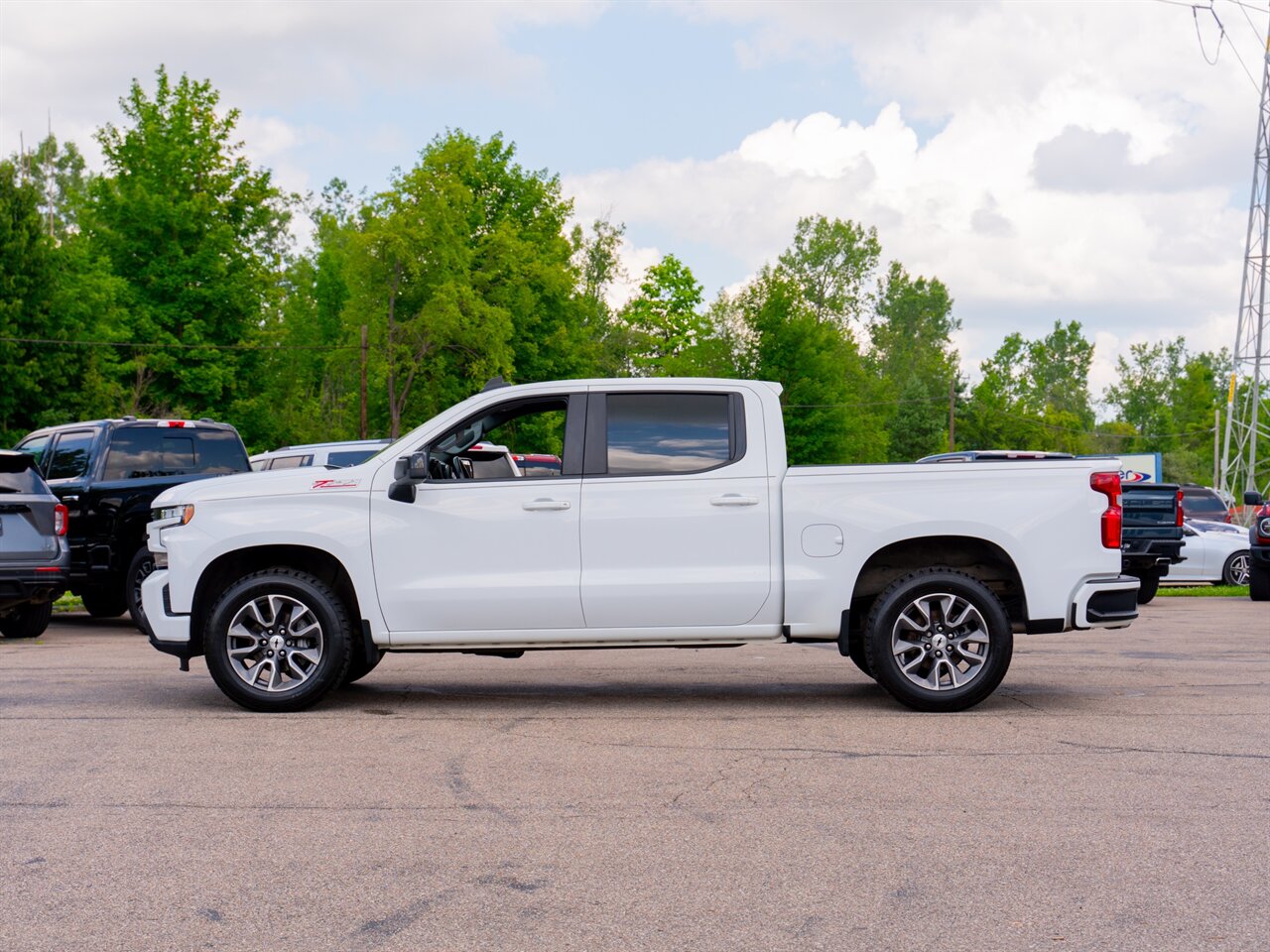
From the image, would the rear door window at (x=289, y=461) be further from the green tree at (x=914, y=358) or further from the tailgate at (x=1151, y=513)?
the green tree at (x=914, y=358)

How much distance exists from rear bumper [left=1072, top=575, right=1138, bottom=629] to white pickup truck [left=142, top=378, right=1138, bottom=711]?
0.01m

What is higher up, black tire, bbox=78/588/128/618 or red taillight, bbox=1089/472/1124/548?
red taillight, bbox=1089/472/1124/548

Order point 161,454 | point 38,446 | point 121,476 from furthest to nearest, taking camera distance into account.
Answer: point 38,446, point 161,454, point 121,476

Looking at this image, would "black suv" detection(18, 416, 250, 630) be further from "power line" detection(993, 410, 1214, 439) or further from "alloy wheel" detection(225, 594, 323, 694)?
"power line" detection(993, 410, 1214, 439)

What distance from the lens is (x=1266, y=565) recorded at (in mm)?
18391

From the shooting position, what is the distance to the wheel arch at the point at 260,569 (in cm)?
887

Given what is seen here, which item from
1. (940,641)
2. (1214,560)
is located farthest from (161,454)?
(1214,560)

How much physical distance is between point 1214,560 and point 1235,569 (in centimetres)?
35

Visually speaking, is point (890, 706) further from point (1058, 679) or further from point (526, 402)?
point (526, 402)

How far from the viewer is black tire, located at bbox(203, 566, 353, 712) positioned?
868cm

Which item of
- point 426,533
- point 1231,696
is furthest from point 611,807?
point 1231,696

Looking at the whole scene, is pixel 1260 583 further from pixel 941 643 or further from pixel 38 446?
pixel 38 446

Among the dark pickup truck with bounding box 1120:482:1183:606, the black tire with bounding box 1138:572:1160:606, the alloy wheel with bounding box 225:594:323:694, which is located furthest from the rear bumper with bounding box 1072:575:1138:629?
the black tire with bounding box 1138:572:1160:606

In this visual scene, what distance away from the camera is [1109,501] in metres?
8.70
